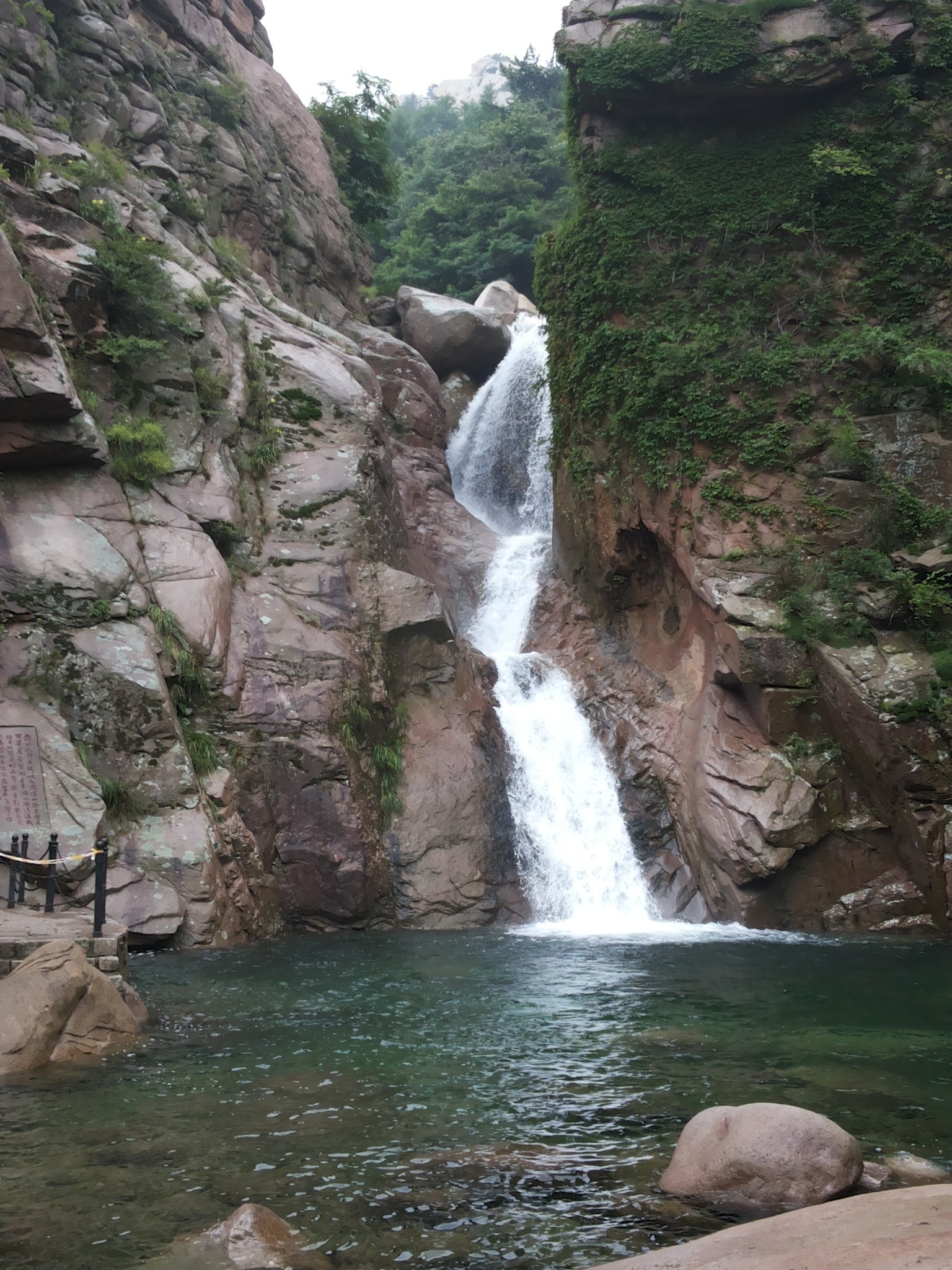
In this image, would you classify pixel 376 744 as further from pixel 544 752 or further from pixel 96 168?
pixel 96 168

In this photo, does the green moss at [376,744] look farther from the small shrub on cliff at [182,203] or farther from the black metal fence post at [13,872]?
the small shrub on cliff at [182,203]

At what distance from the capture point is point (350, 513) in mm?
19109

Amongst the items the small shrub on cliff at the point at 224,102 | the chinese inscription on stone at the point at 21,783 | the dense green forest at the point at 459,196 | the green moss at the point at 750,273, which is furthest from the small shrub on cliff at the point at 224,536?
the dense green forest at the point at 459,196

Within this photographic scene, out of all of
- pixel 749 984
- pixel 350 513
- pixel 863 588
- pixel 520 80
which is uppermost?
pixel 520 80

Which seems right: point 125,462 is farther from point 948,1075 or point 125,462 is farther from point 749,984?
point 948,1075

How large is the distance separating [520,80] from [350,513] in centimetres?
4584

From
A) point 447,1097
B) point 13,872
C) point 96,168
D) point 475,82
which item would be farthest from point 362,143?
point 475,82

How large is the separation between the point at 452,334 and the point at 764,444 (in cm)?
1542

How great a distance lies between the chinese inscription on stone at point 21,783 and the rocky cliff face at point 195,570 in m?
0.17

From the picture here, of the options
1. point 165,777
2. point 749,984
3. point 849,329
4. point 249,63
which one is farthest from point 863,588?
point 249,63

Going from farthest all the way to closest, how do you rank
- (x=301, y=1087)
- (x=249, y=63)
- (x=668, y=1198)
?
1. (x=249, y=63)
2. (x=301, y=1087)
3. (x=668, y=1198)

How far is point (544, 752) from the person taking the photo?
1862 cm

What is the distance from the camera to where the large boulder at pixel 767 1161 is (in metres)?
5.27

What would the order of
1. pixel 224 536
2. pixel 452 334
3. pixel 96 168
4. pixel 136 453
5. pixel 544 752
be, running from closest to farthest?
pixel 136 453, pixel 224 536, pixel 544 752, pixel 96 168, pixel 452 334
